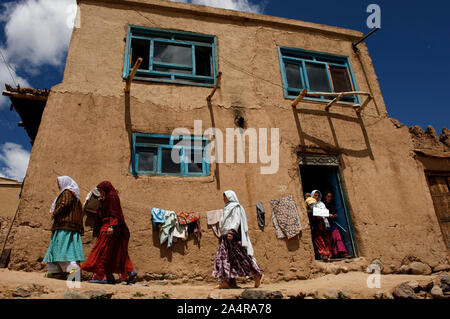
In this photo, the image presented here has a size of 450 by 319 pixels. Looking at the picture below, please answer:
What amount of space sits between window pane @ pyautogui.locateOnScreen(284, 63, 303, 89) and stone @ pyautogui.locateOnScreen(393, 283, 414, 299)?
4371 mm

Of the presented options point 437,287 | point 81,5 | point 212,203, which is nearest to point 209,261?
point 212,203

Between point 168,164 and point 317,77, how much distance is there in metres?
4.00

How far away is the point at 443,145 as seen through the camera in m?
6.95

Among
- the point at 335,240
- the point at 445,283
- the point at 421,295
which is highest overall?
the point at 335,240

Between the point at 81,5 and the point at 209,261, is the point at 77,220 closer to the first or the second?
the point at 209,261

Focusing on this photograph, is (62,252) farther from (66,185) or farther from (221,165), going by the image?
(221,165)

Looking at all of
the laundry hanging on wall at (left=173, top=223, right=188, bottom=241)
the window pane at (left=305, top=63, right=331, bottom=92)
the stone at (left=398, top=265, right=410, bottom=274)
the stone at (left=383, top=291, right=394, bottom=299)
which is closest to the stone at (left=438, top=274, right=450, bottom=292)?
the stone at (left=383, top=291, right=394, bottom=299)

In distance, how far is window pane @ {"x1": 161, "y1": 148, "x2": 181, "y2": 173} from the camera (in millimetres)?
5312

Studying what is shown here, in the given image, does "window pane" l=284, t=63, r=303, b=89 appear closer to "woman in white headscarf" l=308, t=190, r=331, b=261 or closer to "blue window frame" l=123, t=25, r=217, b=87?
"blue window frame" l=123, t=25, r=217, b=87

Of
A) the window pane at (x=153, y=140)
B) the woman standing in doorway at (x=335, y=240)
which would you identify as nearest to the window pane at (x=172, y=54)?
the window pane at (x=153, y=140)

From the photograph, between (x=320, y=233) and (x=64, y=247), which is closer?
(x=64, y=247)

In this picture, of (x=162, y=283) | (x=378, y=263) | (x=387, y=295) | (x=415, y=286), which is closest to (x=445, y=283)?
(x=415, y=286)

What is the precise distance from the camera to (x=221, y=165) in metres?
5.44
